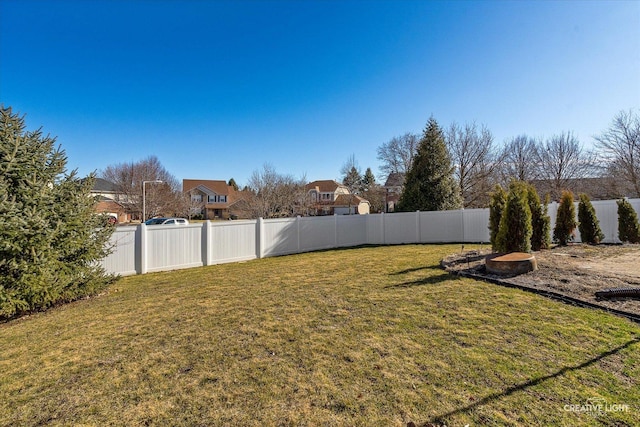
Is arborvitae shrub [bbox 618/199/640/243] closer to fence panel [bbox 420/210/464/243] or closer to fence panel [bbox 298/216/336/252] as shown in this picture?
fence panel [bbox 420/210/464/243]

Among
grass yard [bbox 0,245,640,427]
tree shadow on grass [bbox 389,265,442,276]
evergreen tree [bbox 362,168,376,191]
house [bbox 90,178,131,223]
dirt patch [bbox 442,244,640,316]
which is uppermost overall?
evergreen tree [bbox 362,168,376,191]

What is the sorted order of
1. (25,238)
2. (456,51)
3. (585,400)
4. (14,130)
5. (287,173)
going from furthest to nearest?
(287,173)
(456,51)
(14,130)
(25,238)
(585,400)

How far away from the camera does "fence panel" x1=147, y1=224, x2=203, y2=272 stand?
26.2 ft

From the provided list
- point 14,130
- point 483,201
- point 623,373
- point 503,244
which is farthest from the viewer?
point 483,201

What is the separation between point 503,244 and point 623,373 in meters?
5.31

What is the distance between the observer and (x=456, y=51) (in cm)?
980

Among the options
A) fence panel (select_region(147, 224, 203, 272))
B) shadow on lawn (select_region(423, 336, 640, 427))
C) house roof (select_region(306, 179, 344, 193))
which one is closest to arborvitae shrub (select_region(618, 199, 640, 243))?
shadow on lawn (select_region(423, 336, 640, 427))

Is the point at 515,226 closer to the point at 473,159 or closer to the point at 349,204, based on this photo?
the point at 473,159

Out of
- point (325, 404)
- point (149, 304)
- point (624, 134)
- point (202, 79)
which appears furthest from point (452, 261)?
point (624, 134)

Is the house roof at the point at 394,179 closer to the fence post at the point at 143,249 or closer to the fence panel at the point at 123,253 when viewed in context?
the fence post at the point at 143,249

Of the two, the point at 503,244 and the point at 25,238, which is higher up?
the point at 25,238

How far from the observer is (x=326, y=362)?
9.21ft

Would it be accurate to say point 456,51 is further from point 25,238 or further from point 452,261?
point 25,238

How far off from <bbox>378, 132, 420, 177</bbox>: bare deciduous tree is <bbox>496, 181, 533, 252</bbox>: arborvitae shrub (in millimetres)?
22195
